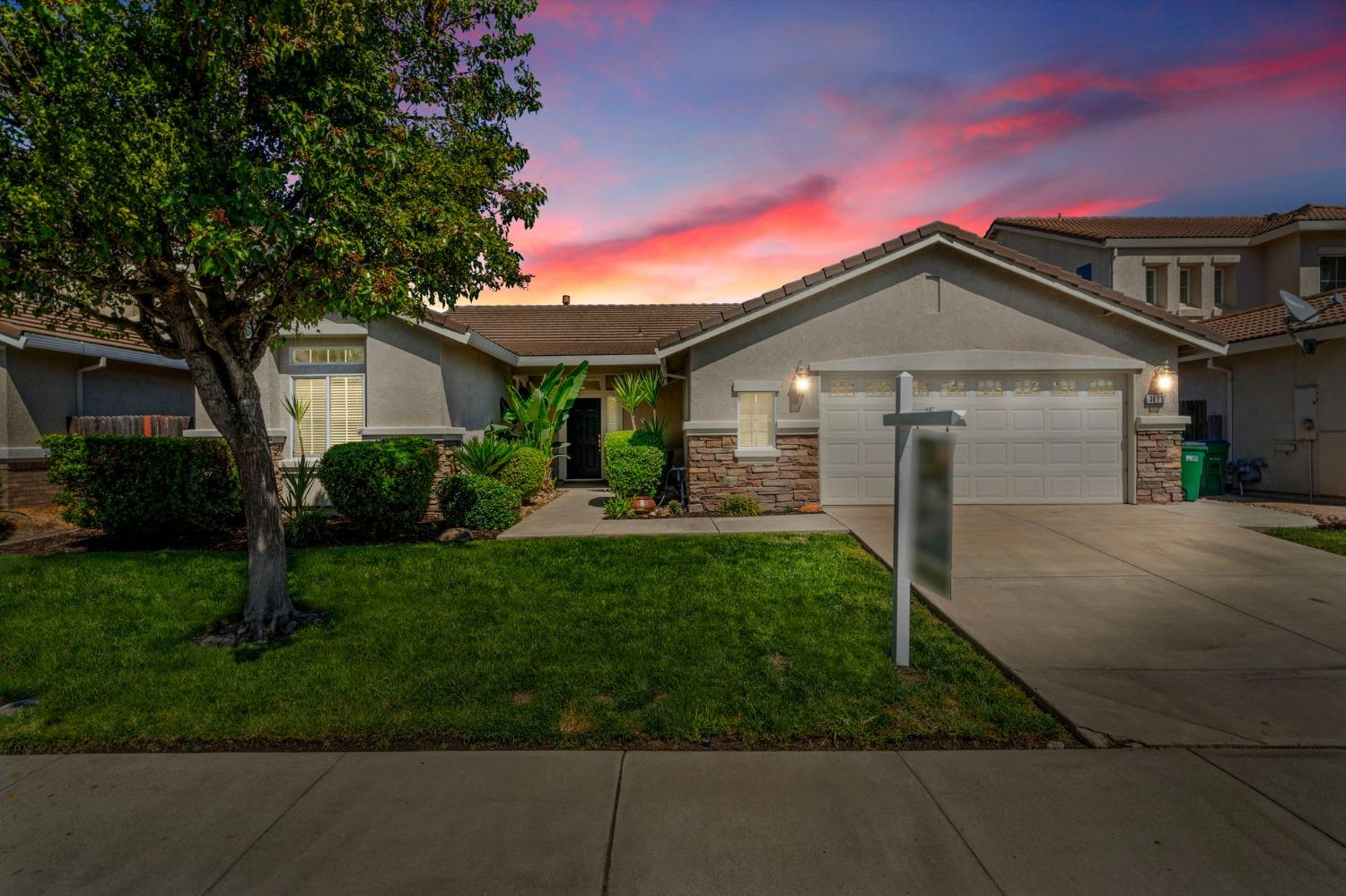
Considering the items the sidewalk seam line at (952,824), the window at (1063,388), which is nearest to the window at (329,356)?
the sidewalk seam line at (952,824)

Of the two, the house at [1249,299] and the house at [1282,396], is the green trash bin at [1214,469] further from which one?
the house at [1249,299]

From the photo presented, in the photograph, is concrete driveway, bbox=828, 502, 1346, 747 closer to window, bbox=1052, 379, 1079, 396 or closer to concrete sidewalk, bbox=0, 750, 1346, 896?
concrete sidewalk, bbox=0, 750, 1346, 896

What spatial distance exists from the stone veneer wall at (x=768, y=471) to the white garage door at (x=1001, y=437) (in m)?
0.31

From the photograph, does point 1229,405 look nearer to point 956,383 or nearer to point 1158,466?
point 1158,466

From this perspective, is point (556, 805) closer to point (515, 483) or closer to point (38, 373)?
point (515, 483)

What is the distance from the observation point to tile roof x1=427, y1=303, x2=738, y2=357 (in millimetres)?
16391

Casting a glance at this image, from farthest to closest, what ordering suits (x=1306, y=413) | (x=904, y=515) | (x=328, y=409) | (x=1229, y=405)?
(x=1229, y=405) → (x=1306, y=413) → (x=328, y=409) → (x=904, y=515)

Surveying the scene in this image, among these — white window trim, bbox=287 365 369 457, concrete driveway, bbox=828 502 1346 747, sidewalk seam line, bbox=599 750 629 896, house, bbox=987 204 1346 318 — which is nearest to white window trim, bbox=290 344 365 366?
white window trim, bbox=287 365 369 457

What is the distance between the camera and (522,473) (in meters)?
12.5

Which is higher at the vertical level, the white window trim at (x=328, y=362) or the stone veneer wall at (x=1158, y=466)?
the white window trim at (x=328, y=362)

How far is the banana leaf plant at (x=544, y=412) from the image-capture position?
46.8ft

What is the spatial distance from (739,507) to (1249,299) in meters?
21.1

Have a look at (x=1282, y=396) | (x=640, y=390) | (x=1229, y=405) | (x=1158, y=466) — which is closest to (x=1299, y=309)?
(x=1282, y=396)

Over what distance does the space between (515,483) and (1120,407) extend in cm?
1144
